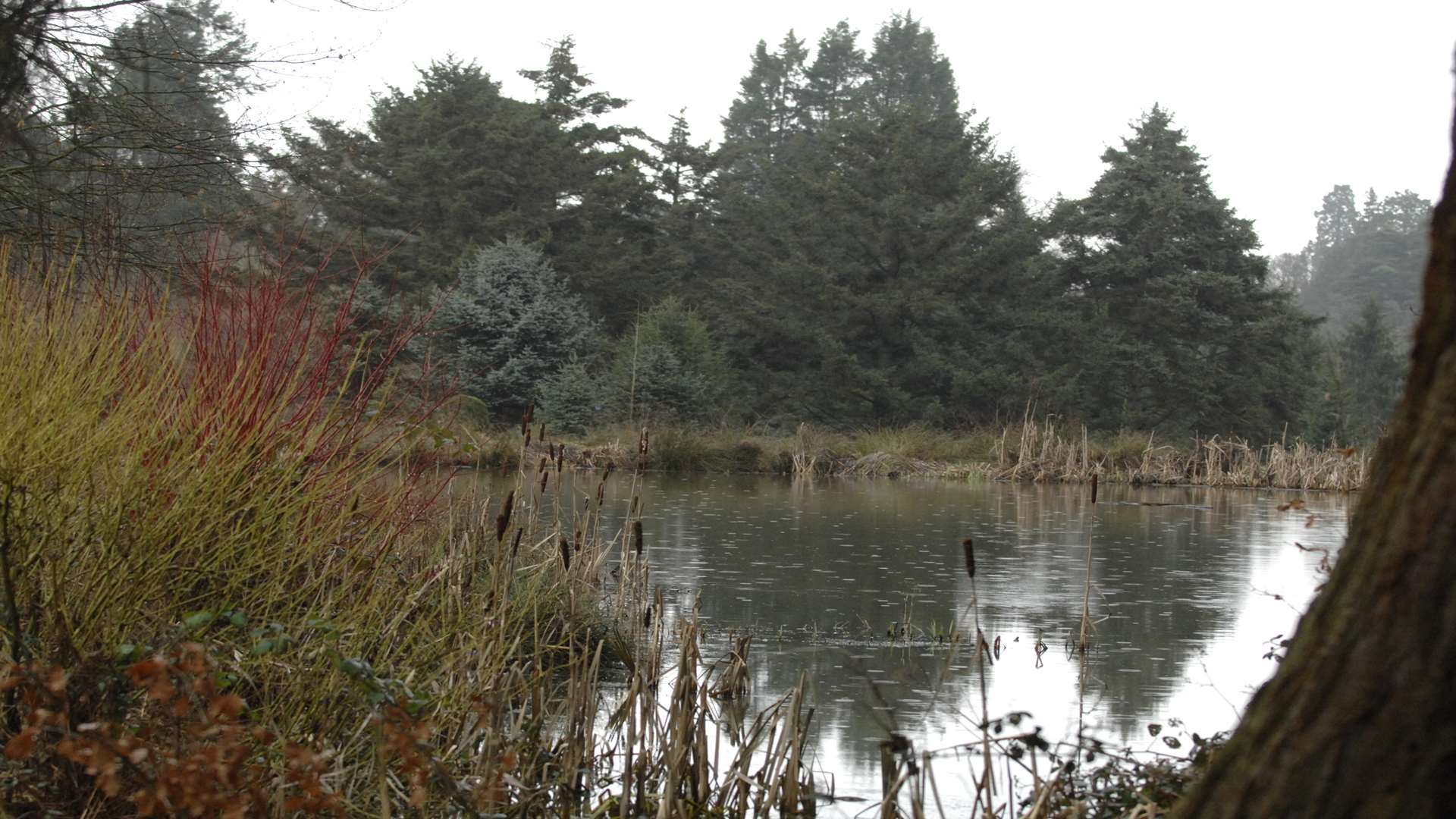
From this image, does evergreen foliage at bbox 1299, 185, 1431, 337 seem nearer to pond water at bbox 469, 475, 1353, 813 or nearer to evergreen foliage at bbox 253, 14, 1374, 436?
evergreen foliage at bbox 253, 14, 1374, 436

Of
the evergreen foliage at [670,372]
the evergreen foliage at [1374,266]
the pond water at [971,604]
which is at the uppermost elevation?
the evergreen foliage at [1374,266]

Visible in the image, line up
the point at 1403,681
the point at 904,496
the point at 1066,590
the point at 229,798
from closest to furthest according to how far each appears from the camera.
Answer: the point at 1403,681 < the point at 229,798 < the point at 1066,590 < the point at 904,496

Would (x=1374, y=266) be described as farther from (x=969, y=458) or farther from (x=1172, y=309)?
(x=969, y=458)

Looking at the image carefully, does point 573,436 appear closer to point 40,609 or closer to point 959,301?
point 959,301

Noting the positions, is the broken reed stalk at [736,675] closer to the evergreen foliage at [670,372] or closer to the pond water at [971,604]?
the pond water at [971,604]

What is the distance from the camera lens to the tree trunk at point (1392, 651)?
5.44 feet

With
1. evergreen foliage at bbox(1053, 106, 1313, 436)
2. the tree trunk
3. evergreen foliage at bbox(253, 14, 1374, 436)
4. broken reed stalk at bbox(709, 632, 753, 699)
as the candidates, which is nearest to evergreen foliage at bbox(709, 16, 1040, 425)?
evergreen foliage at bbox(253, 14, 1374, 436)

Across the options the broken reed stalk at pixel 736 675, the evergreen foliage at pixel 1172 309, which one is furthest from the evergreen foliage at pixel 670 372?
the broken reed stalk at pixel 736 675

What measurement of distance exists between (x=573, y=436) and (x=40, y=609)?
2329 cm

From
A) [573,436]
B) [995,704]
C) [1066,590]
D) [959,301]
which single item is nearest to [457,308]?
[573,436]

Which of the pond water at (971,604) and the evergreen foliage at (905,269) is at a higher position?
the evergreen foliage at (905,269)

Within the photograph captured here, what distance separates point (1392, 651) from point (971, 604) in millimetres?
3759

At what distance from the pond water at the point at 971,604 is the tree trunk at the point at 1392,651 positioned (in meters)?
1.23

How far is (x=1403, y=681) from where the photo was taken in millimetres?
1671
